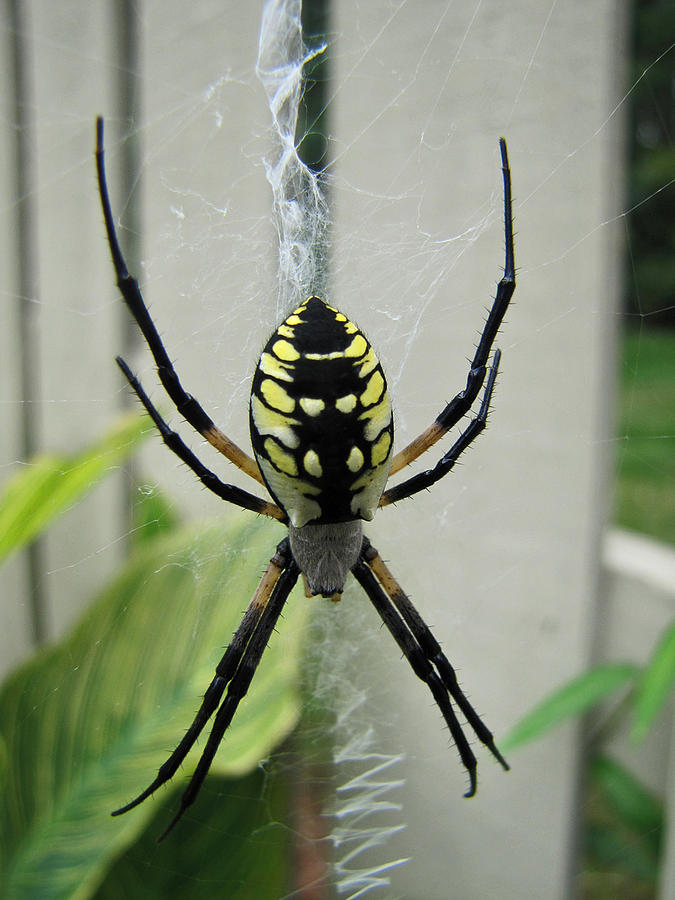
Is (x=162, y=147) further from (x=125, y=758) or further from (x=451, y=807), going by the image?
(x=451, y=807)

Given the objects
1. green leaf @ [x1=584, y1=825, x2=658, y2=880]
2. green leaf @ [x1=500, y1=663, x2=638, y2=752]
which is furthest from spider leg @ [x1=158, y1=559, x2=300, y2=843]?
green leaf @ [x1=584, y1=825, x2=658, y2=880]

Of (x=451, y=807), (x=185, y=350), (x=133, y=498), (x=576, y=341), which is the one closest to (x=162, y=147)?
→ (x=185, y=350)

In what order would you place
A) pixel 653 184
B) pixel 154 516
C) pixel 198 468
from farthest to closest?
pixel 653 184
pixel 154 516
pixel 198 468

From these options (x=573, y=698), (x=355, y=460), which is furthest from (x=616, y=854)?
(x=355, y=460)

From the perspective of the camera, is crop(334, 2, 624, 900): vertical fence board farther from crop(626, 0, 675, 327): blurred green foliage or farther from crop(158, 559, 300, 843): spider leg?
crop(626, 0, 675, 327): blurred green foliage

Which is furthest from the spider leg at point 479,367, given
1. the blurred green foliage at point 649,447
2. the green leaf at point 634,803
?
the blurred green foliage at point 649,447

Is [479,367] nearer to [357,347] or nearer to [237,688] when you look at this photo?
[357,347]

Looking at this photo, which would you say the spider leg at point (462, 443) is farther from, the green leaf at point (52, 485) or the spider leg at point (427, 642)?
the green leaf at point (52, 485)
